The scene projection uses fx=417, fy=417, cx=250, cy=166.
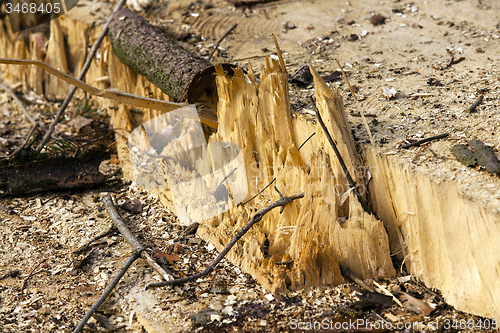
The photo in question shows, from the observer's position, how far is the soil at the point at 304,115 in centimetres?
192

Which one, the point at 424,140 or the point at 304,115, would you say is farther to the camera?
→ the point at 304,115

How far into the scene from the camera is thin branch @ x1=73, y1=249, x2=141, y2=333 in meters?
1.89

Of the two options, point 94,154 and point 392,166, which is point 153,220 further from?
point 392,166

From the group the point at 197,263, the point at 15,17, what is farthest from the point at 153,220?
the point at 15,17

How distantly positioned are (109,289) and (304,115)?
1.35m

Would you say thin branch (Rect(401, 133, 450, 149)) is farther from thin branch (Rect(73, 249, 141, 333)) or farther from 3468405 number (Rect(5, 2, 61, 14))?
3468405 number (Rect(5, 2, 61, 14))

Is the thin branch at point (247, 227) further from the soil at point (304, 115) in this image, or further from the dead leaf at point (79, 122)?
the dead leaf at point (79, 122)

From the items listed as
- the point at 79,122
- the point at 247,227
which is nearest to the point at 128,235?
the point at 247,227

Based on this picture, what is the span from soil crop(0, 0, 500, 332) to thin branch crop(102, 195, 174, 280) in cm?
7

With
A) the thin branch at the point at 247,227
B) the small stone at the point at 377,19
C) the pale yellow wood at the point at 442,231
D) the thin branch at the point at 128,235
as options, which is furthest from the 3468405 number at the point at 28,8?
the pale yellow wood at the point at 442,231

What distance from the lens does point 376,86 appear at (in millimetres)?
2611

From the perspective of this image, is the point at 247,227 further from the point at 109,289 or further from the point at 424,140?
the point at 424,140

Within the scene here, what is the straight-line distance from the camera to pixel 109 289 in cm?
205

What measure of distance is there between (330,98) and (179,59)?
1154mm
